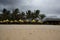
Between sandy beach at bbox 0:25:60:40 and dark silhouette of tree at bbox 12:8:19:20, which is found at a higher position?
dark silhouette of tree at bbox 12:8:19:20

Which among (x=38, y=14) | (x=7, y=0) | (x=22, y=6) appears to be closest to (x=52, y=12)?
(x=38, y=14)

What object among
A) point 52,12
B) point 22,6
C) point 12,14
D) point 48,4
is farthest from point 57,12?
point 12,14

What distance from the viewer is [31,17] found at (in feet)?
20.8

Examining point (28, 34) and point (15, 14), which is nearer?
point (28, 34)

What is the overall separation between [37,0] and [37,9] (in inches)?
19.3

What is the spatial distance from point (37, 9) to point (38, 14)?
28cm

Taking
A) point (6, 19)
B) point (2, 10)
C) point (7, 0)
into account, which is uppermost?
point (7, 0)

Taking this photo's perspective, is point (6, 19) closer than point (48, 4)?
Yes

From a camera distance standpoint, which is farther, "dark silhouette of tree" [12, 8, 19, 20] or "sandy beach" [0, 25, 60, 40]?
"dark silhouette of tree" [12, 8, 19, 20]

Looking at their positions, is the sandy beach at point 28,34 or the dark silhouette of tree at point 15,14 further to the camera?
the dark silhouette of tree at point 15,14

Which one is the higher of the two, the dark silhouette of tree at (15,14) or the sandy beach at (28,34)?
the dark silhouette of tree at (15,14)

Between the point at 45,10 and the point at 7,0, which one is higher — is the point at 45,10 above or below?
below

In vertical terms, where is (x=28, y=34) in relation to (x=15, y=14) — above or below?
below

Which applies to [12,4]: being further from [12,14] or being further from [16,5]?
[12,14]
